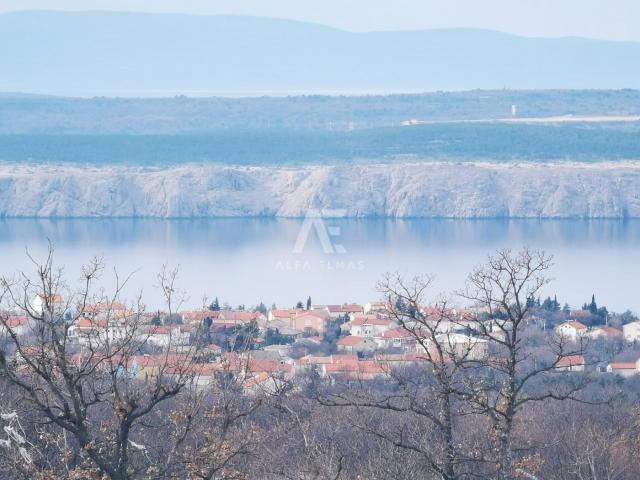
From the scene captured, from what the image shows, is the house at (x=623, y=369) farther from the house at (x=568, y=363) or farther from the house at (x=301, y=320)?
the house at (x=301, y=320)

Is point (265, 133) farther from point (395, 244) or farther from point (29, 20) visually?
point (29, 20)

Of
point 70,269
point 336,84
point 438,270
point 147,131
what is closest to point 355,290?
Result: point 438,270

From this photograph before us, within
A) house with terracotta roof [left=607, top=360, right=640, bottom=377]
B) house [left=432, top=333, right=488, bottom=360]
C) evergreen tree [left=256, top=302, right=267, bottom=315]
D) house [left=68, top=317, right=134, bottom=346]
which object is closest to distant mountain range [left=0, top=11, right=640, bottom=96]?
evergreen tree [left=256, top=302, right=267, bottom=315]

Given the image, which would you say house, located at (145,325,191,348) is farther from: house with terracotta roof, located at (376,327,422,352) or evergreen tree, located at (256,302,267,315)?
evergreen tree, located at (256,302,267,315)

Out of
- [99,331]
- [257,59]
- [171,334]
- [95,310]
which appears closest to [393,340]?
[95,310]

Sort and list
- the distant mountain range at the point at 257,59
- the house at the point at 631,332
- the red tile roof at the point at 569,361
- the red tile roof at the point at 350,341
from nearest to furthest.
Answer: the red tile roof at the point at 569,361, the red tile roof at the point at 350,341, the house at the point at 631,332, the distant mountain range at the point at 257,59

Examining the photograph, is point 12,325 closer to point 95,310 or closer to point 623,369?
point 95,310

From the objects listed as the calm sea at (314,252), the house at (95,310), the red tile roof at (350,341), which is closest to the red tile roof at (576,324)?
the red tile roof at (350,341)
